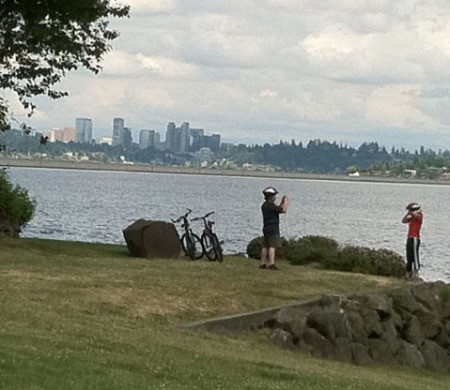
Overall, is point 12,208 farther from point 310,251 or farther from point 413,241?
point 413,241

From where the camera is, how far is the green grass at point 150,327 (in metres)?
11.8

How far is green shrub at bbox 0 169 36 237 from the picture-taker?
3219cm

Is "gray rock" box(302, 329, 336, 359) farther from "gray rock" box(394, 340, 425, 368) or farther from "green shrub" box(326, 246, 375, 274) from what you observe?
"green shrub" box(326, 246, 375, 274)

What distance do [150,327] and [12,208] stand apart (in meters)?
17.1

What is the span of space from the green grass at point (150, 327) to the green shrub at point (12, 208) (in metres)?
5.21

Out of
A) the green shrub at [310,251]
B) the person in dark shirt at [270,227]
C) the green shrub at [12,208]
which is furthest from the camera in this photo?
the green shrub at [12,208]

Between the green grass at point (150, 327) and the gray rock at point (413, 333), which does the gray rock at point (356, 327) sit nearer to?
the green grass at point (150, 327)

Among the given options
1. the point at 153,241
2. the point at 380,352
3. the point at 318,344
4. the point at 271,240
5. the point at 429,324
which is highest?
the point at 271,240

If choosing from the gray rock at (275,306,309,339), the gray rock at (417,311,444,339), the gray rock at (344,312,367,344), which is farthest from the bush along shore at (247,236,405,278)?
the gray rock at (275,306,309,339)

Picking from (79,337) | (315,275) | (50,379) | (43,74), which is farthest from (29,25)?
(50,379)

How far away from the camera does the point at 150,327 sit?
16.7 meters

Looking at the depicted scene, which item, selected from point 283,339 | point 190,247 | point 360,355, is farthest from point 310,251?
point 283,339

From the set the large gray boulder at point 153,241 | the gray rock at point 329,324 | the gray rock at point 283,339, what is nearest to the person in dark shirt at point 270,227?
the large gray boulder at point 153,241

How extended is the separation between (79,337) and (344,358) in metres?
6.36
